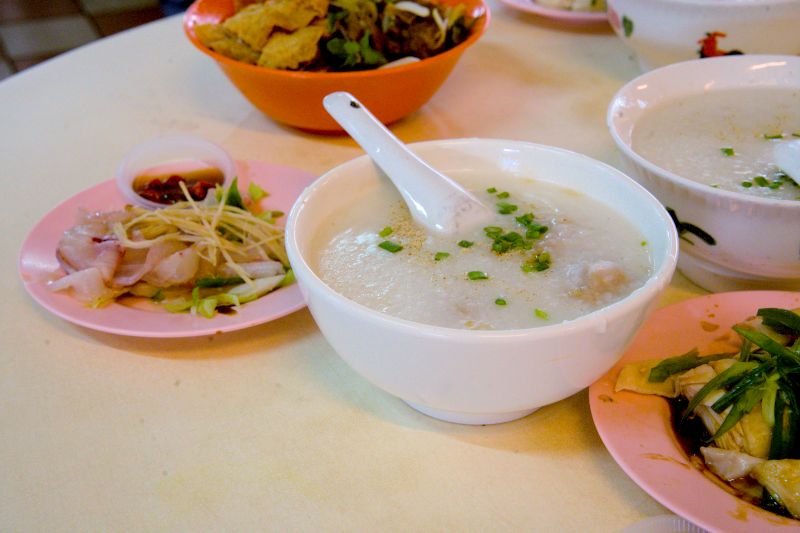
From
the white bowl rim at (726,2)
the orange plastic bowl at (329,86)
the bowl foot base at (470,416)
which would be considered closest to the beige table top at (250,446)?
the bowl foot base at (470,416)

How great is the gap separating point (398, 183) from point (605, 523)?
0.50 meters

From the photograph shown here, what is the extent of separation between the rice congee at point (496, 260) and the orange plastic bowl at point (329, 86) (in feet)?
1.48

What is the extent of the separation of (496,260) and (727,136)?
52 centimetres

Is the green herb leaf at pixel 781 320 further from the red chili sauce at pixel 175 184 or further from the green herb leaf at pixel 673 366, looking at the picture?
the red chili sauce at pixel 175 184

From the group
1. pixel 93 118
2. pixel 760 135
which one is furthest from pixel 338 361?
pixel 93 118

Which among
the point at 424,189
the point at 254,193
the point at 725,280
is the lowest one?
the point at 725,280

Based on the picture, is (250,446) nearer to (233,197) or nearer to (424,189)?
(424,189)

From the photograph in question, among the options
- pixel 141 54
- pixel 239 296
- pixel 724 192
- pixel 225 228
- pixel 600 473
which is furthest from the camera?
pixel 141 54

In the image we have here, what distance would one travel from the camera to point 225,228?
121 cm

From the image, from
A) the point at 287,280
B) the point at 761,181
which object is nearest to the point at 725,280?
the point at 761,181

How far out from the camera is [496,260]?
0.94 metres

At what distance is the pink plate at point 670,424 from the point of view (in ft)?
2.36

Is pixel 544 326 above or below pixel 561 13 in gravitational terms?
above

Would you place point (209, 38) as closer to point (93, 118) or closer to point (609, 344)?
point (93, 118)
